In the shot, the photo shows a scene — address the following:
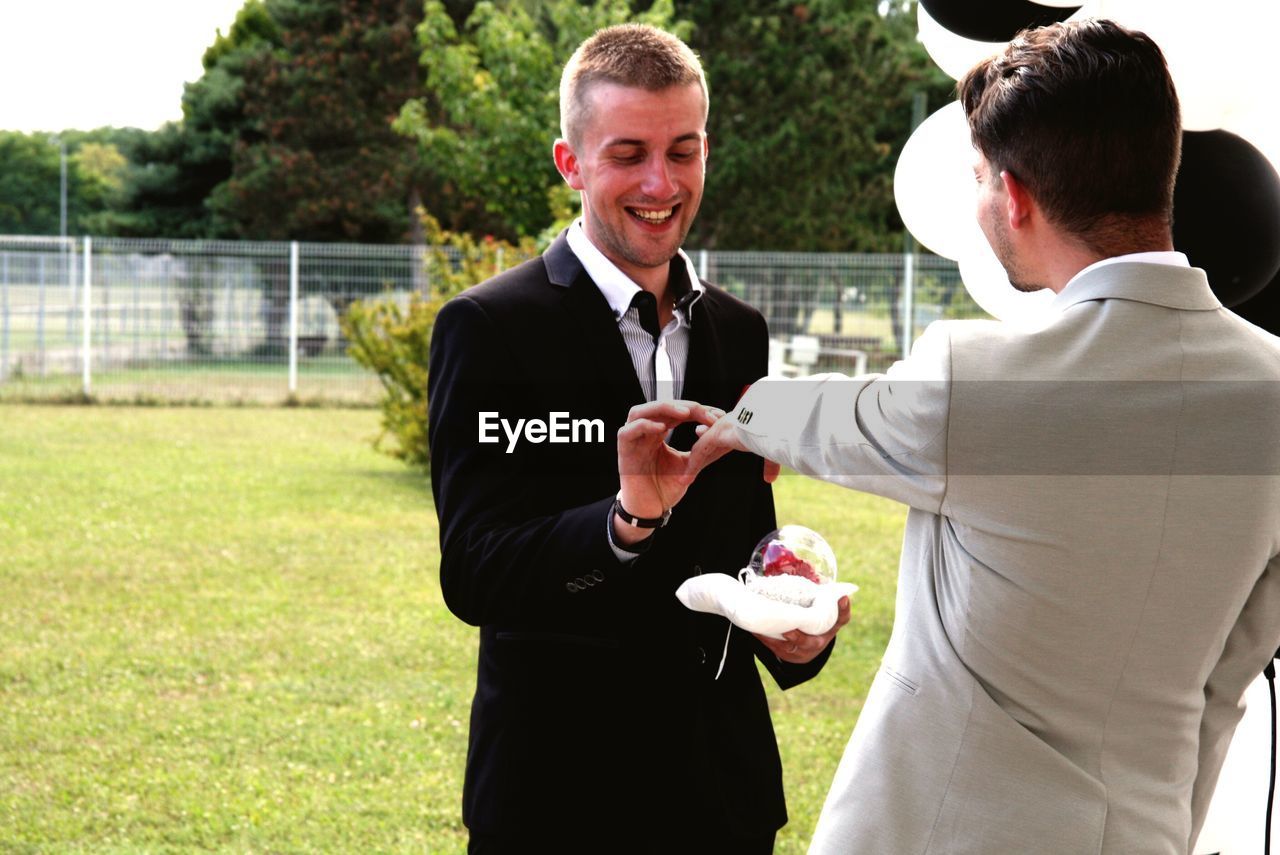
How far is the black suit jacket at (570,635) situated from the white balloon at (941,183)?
1082 mm

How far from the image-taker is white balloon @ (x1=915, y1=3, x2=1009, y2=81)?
3268 millimetres

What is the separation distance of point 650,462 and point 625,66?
769 mm

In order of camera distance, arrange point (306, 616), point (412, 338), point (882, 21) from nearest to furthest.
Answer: point (306, 616) < point (412, 338) < point (882, 21)

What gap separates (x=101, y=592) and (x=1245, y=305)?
7.27 m

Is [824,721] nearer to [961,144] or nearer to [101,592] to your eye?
[961,144]

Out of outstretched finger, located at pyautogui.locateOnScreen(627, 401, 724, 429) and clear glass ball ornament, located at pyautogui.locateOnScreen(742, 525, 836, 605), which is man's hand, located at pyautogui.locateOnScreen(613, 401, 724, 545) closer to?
outstretched finger, located at pyautogui.locateOnScreen(627, 401, 724, 429)

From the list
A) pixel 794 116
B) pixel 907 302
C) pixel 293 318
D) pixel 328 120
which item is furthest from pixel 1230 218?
pixel 328 120

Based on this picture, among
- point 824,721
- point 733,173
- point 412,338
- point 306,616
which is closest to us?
point 824,721

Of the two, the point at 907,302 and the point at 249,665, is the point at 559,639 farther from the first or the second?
the point at 907,302

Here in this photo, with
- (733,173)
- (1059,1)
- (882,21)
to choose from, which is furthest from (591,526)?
(882,21)

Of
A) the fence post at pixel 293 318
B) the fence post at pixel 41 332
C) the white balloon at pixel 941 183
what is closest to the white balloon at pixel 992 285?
the white balloon at pixel 941 183

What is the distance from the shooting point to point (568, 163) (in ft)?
8.64

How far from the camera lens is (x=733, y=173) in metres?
29.6

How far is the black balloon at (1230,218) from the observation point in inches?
112
